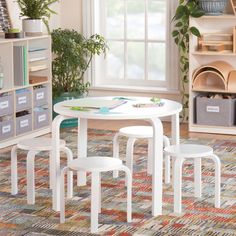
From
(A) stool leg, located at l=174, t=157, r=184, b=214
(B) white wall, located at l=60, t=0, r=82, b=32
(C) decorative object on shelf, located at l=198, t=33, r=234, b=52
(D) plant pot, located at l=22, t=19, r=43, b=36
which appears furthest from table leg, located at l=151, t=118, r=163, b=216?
(B) white wall, located at l=60, t=0, r=82, b=32

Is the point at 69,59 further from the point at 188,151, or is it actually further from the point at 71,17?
the point at 188,151

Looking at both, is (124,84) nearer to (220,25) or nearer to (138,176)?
(220,25)

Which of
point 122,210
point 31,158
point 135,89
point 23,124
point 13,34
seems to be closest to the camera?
point 122,210

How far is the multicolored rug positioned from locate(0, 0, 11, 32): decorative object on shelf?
1.66 m

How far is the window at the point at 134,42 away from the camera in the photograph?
7838mm

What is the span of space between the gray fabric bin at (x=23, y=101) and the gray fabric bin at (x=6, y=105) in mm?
122

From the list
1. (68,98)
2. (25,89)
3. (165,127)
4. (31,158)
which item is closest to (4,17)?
(25,89)

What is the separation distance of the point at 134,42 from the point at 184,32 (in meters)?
0.80

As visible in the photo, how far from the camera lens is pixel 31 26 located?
6.98 m

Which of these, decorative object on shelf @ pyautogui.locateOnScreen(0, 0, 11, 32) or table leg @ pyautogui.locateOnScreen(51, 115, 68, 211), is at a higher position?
decorative object on shelf @ pyautogui.locateOnScreen(0, 0, 11, 32)

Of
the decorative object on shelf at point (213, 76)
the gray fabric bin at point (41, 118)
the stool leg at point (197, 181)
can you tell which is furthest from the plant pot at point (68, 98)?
the stool leg at point (197, 181)

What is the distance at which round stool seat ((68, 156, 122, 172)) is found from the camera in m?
4.32

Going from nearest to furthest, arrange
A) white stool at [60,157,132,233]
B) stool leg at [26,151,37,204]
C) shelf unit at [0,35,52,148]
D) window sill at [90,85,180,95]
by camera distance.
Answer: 1. white stool at [60,157,132,233]
2. stool leg at [26,151,37,204]
3. shelf unit at [0,35,52,148]
4. window sill at [90,85,180,95]

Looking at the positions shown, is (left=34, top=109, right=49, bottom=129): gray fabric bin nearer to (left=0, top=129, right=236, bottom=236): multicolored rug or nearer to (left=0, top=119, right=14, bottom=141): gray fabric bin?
(left=0, top=119, right=14, bottom=141): gray fabric bin
